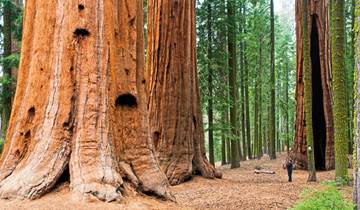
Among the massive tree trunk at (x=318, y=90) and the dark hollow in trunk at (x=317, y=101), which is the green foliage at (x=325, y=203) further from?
the dark hollow in trunk at (x=317, y=101)

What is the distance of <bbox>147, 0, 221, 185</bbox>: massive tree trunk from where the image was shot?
1277cm

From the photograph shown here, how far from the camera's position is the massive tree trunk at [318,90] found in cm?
1903

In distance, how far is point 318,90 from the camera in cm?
1964

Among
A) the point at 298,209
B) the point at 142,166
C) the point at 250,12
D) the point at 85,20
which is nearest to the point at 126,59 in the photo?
the point at 85,20

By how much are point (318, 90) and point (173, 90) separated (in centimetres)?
950

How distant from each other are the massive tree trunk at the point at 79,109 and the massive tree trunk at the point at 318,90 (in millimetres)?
14166

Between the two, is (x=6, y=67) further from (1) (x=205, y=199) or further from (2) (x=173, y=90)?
(1) (x=205, y=199)

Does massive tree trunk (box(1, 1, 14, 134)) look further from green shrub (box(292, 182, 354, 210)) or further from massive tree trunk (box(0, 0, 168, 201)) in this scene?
green shrub (box(292, 182, 354, 210))

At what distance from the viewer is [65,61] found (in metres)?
5.82

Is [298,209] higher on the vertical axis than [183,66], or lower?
lower

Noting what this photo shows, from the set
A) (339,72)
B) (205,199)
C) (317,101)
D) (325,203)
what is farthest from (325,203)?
(317,101)

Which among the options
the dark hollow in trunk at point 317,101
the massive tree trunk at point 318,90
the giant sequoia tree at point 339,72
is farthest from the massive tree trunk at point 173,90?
the dark hollow in trunk at point 317,101

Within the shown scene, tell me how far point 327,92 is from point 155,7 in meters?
9.83

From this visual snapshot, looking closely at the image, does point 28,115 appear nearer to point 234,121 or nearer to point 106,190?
point 106,190
